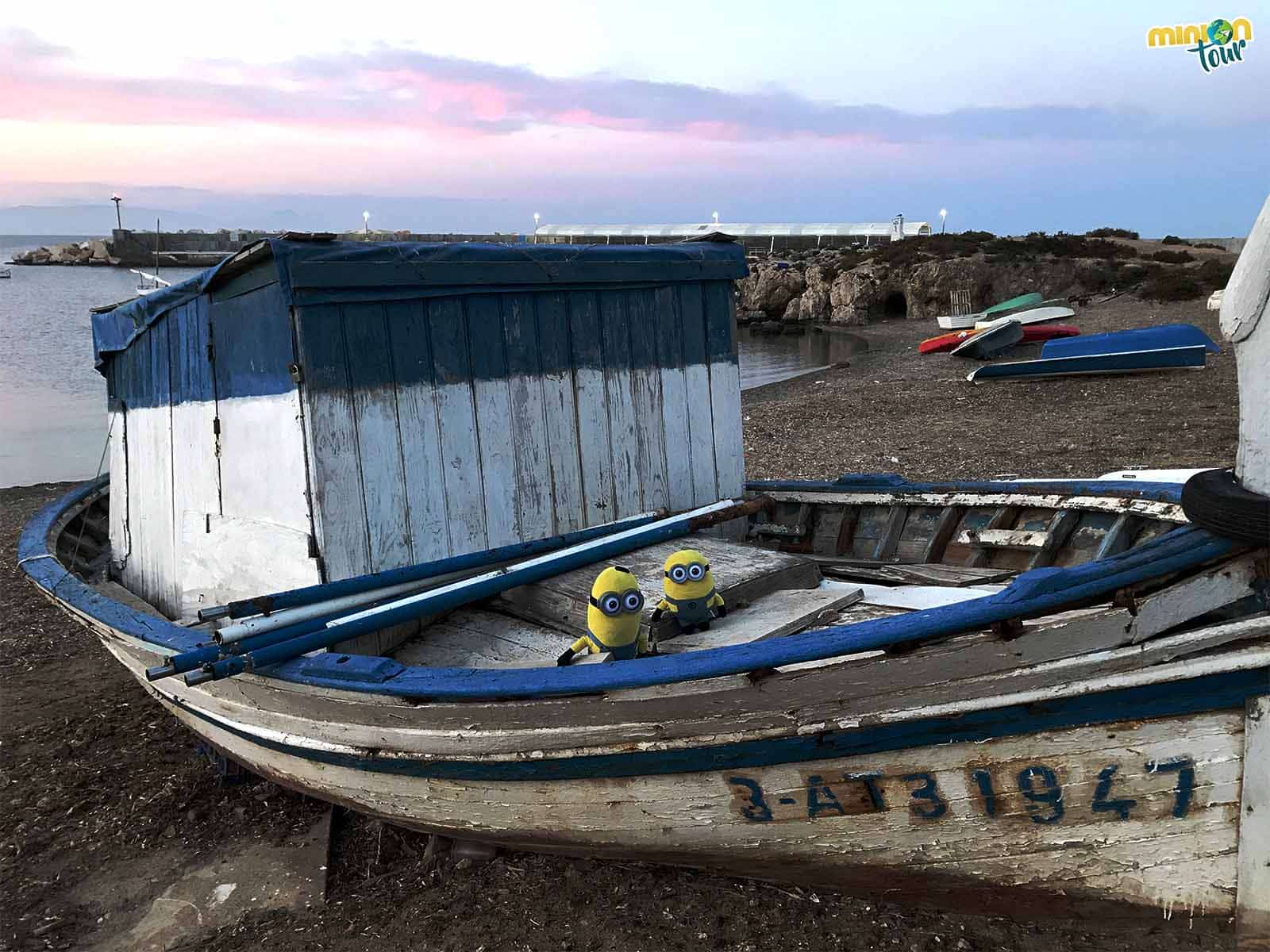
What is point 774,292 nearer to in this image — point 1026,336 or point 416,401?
point 1026,336

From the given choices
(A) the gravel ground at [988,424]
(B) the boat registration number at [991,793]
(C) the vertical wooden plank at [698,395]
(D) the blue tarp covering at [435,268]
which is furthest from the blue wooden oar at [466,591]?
(A) the gravel ground at [988,424]

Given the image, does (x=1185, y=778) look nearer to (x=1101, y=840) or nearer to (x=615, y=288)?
(x=1101, y=840)

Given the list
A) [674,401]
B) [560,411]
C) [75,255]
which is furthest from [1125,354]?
[75,255]

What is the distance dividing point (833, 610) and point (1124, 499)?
1.95m

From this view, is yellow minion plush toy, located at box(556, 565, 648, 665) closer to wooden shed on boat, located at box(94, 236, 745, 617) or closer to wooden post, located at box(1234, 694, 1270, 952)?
wooden shed on boat, located at box(94, 236, 745, 617)

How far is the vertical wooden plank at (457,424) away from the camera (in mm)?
5012

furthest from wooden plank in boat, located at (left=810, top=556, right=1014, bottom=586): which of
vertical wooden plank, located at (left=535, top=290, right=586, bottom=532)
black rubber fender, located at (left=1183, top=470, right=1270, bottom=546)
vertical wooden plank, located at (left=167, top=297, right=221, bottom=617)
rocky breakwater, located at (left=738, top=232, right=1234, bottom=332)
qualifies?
rocky breakwater, located at (left=738, top=232, right=1234, bottom=332)

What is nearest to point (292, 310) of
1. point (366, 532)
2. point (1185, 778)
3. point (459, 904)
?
point (366, 532)

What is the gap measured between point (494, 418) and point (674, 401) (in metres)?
1.31

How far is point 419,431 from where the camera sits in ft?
16.3

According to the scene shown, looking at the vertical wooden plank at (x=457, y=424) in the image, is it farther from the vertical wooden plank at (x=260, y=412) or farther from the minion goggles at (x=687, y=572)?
the minion goggles at (x=687, y=572)

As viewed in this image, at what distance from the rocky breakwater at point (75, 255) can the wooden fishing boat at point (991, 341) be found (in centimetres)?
12643

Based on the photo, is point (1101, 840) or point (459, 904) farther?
point (459, 904)

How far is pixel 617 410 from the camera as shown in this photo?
573cm
